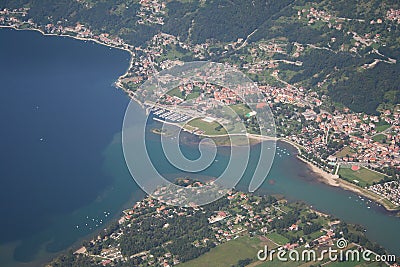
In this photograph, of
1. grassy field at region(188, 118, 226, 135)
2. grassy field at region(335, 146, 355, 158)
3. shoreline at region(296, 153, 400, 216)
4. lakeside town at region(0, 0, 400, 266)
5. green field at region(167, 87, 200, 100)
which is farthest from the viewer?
green field at region(167, 87, 200, 100)

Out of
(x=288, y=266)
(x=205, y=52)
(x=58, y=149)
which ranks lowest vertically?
(x=288, y=266)

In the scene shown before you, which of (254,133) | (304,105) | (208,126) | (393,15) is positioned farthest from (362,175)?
(393,15)

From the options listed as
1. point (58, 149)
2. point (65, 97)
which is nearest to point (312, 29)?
point (65, 97)

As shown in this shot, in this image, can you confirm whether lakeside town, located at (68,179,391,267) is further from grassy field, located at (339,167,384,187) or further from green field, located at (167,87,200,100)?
green field, located at (167,87,200,100)

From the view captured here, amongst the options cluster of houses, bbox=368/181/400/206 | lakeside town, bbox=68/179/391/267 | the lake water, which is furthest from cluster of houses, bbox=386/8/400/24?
lakeside town, bbox=68/179/391/267

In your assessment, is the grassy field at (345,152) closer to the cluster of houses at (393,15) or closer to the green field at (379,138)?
the green field at (379,138)

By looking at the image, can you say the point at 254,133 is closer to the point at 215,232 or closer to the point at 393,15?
the point at 215,232

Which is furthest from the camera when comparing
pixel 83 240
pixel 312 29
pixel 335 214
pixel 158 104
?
pixel 312 29

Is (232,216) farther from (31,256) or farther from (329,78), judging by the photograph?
(329,78)
